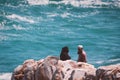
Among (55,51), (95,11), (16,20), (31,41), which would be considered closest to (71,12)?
(95,11)

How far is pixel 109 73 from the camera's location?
→ 702 inches

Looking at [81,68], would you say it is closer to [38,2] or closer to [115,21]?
[115,21]

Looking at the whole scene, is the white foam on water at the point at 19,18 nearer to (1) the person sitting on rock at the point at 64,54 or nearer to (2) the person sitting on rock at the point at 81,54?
(1) the person sitting on rock at the point at 64,54

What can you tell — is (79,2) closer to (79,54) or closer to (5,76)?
(5,76)

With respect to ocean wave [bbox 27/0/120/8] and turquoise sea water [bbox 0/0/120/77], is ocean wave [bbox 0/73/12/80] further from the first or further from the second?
ocean wave [bbox 27/0/120/8]

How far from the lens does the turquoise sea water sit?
4834 cm

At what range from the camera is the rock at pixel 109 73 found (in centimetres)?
1762

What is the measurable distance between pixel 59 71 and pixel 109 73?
3097mm

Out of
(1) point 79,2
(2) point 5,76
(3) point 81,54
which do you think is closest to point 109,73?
(3) point 81,54

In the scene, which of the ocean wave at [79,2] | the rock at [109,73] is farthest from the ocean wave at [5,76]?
the ocean wave at [79,2]

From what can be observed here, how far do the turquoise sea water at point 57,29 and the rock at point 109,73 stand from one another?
21.7 m

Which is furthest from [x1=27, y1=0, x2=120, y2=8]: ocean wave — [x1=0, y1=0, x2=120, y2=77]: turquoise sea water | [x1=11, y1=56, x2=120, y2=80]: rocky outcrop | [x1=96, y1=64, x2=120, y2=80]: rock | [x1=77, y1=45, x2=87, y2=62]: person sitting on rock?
[x1=96, y1=64, x2=120, y2=80]: rock

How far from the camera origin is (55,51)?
51.7m

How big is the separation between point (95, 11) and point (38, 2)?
1024cm
